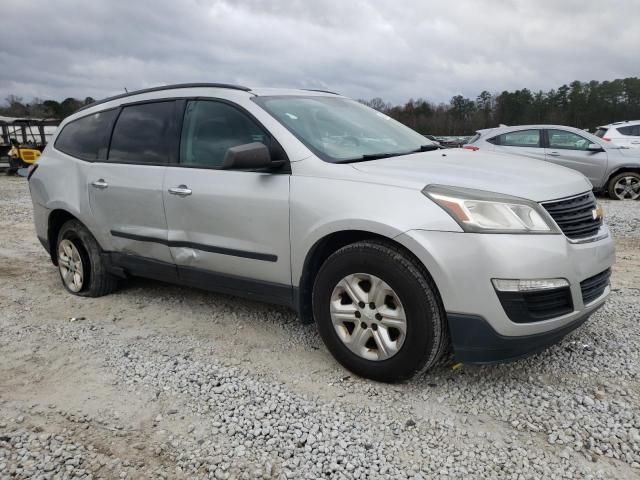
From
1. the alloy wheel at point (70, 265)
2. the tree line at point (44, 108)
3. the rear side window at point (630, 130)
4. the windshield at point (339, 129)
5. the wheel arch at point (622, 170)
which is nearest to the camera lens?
the windshield at point (339, 129)

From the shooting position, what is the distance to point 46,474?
7.63 feet

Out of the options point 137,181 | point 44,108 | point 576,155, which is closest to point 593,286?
point 137,181

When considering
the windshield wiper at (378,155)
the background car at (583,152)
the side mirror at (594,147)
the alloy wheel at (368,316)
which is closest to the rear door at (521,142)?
the background car at (583,152)

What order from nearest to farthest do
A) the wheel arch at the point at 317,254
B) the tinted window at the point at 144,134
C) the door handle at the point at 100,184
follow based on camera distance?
the wheel arch at the point at 317,254 → the tinted window at the point at 144,134 → the door handle at the point at 100,184

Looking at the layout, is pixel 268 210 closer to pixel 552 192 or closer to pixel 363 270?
pixel 363 270

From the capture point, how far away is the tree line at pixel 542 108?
1423 inches

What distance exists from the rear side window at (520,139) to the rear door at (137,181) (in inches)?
313

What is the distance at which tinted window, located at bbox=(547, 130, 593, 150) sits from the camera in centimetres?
998

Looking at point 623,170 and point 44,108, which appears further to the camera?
point 44,108

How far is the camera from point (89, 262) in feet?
15.3

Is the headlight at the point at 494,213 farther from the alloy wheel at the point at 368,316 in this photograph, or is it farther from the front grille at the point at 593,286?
the alloy wheel at the point at 368,316

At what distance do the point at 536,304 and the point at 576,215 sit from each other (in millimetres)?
586

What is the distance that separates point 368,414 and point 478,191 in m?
1.28

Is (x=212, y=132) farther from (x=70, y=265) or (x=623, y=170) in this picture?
(x=623, y=170)
